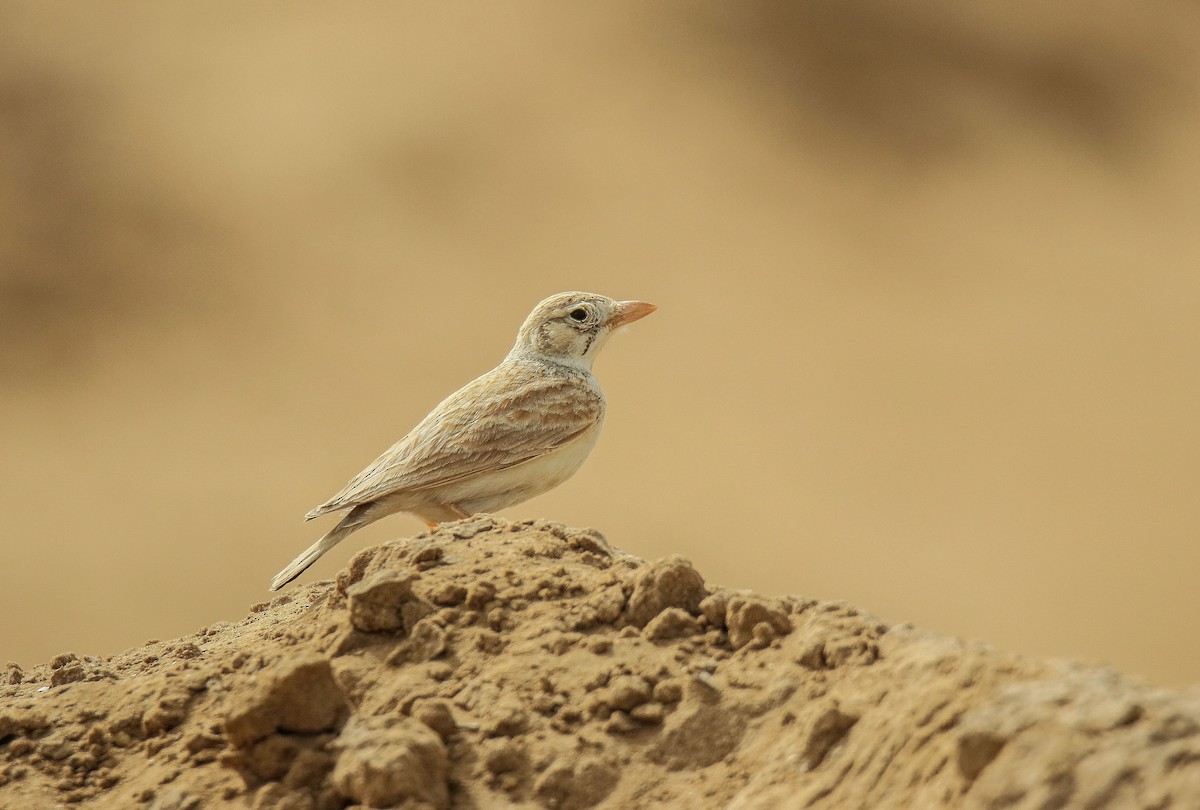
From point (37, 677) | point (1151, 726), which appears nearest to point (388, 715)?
point (1151, 726)

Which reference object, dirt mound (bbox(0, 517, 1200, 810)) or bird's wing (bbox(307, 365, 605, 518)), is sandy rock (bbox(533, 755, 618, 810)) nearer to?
dirt mound (bbox(0, 517, 1200, 810))

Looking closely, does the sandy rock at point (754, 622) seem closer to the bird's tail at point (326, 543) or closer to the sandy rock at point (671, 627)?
the sandy rock at point (671, 627)

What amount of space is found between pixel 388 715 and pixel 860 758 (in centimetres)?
133

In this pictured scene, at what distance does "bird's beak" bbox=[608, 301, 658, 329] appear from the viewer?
8.76 meters

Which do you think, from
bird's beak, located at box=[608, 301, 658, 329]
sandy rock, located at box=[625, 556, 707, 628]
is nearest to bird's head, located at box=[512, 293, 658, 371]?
bird's beak, located at box=[608, 301, 658, 329]

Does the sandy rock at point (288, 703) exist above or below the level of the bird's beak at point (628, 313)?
below

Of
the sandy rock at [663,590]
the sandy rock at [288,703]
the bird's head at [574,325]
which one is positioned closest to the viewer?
the sandy rock at [288,703]

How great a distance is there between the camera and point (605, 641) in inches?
159

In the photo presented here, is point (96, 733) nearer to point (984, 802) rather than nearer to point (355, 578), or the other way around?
point (355, 578)

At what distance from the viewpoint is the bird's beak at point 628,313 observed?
8.76m

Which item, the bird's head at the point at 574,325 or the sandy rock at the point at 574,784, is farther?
the bird's head at the point at 574,325

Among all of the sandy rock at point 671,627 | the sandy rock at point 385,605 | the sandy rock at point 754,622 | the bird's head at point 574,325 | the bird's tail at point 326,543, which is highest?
the bird's head at point 574,325

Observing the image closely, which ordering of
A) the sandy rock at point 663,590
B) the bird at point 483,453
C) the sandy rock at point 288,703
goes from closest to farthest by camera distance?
1. the sandy rock at point 288,703
2. the sandy rock at point 663,590
3. the bird at point 483,453

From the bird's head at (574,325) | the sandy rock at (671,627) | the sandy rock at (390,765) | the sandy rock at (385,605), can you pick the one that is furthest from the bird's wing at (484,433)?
the sandy rock at (390,765)
